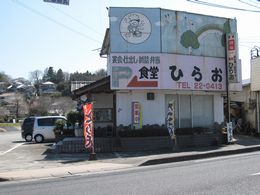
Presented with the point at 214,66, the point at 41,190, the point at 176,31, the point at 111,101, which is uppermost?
the point at 176,31

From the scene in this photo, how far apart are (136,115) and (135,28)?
14.6 feet

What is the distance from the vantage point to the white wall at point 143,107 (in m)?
21.5

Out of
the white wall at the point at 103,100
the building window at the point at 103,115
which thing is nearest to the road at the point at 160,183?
the building window at the point at 103,115

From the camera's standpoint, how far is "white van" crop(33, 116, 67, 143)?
28.8m

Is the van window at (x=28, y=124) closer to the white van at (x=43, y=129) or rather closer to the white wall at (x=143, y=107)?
the white van at (x=43, y=129)

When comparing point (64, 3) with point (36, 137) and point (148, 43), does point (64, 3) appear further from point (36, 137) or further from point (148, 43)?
point (36, 137)

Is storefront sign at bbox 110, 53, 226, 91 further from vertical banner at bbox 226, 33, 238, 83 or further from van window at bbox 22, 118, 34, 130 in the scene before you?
van window at bbox 22, 118, 34, 130

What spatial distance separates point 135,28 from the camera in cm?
2128

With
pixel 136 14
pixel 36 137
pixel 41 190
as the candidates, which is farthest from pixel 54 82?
pixel 41 190

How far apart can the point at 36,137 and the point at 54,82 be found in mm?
110396

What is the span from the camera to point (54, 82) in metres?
137

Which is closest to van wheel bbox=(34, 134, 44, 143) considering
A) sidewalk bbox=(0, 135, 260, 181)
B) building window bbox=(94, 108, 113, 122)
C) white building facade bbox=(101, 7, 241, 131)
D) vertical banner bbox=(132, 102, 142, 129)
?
building window bbox=(94, 108, 113, 122)

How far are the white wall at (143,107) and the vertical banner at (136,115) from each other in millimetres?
379

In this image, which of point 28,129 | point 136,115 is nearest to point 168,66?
point 136,115
